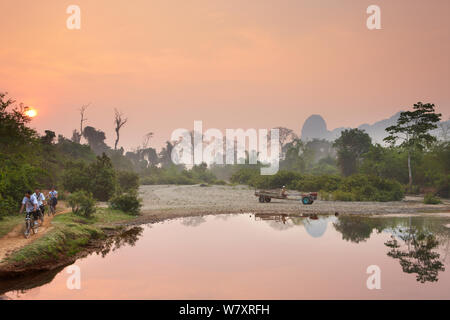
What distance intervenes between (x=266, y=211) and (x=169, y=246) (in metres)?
13.6

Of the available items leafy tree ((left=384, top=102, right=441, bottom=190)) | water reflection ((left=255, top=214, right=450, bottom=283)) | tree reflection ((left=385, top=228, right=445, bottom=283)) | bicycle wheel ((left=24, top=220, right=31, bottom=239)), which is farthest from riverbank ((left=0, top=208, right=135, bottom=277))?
leafy tree ((left=384, top=102, right=441, bottom=190))

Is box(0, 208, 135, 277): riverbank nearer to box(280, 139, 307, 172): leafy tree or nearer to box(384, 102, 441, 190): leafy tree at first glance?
box(384, 102, 441, 190): leafy tree

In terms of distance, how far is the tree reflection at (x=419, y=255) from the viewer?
37.8ft

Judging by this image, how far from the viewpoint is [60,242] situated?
14750 mm

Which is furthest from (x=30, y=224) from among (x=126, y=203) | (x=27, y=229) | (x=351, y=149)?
(x=351, y=149)

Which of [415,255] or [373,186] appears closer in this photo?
[415,255]

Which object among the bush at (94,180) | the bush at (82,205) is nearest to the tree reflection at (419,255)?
the bush at (82,205)

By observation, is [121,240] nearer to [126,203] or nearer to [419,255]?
[126,203]

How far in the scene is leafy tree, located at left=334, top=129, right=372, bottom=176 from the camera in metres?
58.2

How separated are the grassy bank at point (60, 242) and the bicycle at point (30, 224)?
76 centimetres

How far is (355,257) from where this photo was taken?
44.7ft

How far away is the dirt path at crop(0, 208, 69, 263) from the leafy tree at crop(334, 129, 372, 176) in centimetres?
5121
